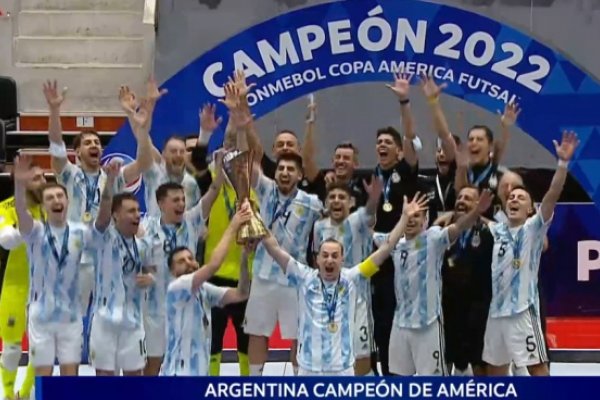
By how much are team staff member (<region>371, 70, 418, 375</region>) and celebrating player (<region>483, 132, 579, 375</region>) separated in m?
0.60

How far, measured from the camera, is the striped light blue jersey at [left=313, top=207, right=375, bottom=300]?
7531 millimetres

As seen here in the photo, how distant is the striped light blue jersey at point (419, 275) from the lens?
24.2 ft

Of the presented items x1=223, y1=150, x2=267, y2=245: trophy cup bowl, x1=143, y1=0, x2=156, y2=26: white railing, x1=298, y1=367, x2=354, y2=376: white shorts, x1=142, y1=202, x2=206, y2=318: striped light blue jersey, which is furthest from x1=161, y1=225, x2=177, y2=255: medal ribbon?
x1=143, y1=0, x2=156, y2=26: white railing

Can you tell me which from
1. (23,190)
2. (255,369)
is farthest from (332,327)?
(23,190)

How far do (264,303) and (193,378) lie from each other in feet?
6.78

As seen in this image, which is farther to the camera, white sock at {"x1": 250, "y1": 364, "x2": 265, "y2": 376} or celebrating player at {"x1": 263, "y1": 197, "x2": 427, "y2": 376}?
white sock at {"x1": 250, "y1": 364, "x2": 265, "y2": 376}

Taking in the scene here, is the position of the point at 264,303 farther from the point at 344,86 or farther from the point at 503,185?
the point at 344,86

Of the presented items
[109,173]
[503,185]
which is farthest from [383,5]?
[109,173]

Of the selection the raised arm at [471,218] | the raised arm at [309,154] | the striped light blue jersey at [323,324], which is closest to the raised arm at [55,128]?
the raised arm at [309,154]

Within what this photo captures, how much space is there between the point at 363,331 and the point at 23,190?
212cm

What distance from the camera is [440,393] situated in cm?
585

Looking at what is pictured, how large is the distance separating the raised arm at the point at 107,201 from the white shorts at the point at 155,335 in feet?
2.09

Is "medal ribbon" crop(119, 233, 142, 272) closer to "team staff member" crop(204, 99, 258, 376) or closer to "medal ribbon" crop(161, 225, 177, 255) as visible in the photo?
"medal ribbon" crop(161, 225, 177, 255)

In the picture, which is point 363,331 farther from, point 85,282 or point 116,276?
point 85,282
